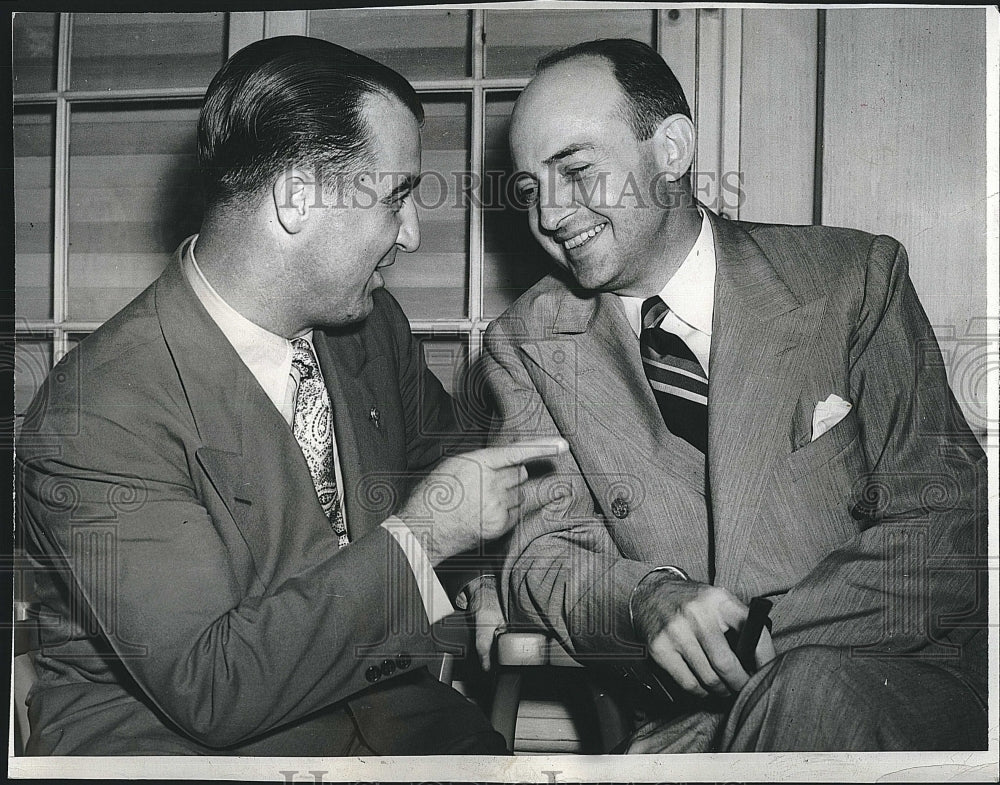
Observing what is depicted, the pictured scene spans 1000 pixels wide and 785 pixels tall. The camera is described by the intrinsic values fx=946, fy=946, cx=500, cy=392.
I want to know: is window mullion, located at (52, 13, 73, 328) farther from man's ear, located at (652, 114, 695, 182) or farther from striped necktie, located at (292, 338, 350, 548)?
man's ear, located at (652, 114, 695, 182)

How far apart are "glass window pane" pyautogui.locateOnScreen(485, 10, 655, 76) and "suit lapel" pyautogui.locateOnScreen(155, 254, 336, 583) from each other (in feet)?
2.47

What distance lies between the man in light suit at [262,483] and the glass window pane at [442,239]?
9 cm

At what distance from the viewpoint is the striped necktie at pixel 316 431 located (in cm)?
172

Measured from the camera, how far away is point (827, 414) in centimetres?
173

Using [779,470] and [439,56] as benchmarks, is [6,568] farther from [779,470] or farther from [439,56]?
[779,470]

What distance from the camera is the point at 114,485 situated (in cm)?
164

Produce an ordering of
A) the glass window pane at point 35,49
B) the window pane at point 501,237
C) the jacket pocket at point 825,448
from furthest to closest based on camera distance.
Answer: the glass window pane at point 35,49
the window pane at point 501,237
the jacket pocket at point 825,448

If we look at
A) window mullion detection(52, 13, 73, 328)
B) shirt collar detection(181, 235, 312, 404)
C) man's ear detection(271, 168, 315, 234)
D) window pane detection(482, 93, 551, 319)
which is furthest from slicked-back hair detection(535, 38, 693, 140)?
window mullion detection(52, 13, 73, 328)

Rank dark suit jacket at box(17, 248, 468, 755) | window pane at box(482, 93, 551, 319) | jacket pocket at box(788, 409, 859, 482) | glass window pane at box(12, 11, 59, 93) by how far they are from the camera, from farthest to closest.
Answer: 1. glass window pane at box(12, 11, 59, 93)
2. window pane at box(482, 93, 551, 319)
3. jacket pocket at box(788, 409, 859, 482)
4. dark suit jacket at box(17, 248, 468, 755)

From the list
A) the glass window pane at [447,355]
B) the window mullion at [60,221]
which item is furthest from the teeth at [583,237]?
the window mullion at [60,221]

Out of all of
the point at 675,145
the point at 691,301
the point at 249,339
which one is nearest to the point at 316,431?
the point at 249,339

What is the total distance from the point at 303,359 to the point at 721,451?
782 mm

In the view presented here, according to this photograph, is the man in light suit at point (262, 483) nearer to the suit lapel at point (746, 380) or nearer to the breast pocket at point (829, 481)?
the suit lapel at point (746, 380)

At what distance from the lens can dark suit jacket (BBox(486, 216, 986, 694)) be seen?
5.61 ft
